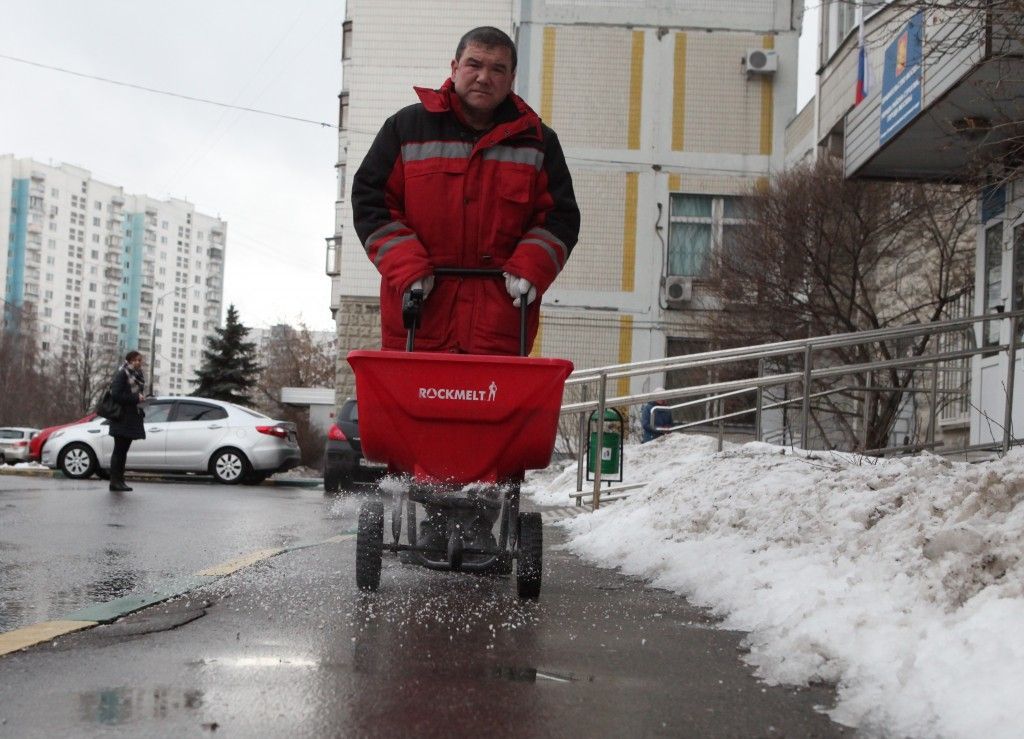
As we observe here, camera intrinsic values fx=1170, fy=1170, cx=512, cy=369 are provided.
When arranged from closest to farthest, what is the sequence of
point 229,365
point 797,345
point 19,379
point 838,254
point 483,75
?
point 483,75
point 797,345
point 838,254
point 229,365
point 19,379

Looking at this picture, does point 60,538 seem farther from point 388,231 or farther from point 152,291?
point 152,291

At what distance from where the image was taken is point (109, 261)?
128m

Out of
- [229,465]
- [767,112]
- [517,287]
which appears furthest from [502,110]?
[767,112]

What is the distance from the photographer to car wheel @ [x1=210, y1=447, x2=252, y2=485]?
19828mm

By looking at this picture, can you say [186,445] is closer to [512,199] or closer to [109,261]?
[512,199]

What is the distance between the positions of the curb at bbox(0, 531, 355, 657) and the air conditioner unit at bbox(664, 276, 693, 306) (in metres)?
20.1

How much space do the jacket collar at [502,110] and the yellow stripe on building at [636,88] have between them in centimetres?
2196

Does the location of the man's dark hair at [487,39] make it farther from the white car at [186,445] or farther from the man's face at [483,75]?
the white car at [186,445]

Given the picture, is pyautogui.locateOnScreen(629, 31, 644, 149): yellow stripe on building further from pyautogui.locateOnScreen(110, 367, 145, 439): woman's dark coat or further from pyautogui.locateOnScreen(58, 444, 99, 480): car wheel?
pyautogui.locateOnScreen(110, 367, 145, 439): woman's dark coat

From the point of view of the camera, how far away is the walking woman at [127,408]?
14820mm

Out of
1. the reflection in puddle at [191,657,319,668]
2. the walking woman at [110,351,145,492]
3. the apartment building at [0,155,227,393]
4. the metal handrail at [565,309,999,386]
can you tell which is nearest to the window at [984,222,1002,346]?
the metal handrail at [565,309,999,386]

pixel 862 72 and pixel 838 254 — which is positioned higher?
pixel 862 72

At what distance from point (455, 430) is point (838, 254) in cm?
1085

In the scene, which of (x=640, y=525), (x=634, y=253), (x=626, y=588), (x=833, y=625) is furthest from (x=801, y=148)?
(x=833, y=625)
